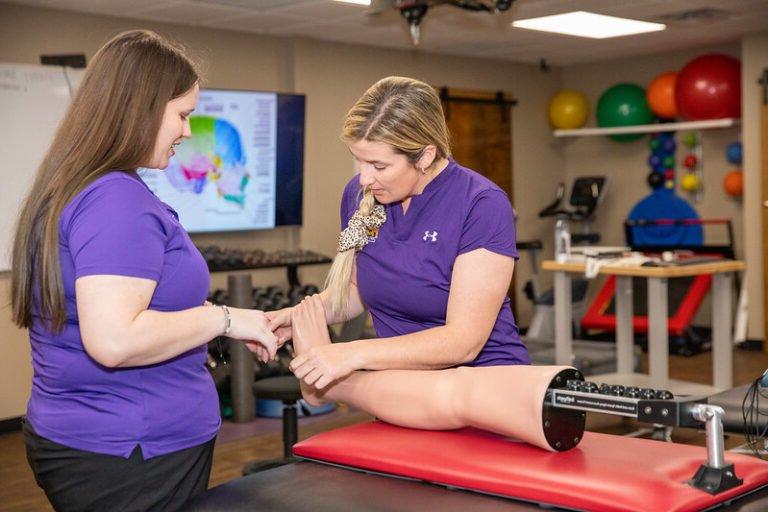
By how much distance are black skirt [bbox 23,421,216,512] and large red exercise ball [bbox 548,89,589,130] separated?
712cm

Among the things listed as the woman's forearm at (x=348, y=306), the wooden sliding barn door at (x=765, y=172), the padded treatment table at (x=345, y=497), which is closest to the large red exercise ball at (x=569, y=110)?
the wooden sliding barn door at (x=765, y=172)

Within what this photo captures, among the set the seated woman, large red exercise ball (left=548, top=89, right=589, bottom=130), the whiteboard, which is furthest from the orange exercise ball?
the seated woman

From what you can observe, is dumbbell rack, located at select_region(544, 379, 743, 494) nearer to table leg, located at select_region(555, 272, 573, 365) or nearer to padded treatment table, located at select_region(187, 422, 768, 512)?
padded treatment table, located at select_region(187, 422, 768, 512)

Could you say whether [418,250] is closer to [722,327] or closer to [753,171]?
[722,327]

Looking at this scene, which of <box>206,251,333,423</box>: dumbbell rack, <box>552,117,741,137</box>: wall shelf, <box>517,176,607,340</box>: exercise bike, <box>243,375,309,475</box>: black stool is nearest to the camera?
<box>243,375,309,475</box>: black stool

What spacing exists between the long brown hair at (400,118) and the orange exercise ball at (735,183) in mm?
6062

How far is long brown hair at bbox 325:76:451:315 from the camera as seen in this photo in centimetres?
180

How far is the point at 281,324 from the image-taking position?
1.95 meters

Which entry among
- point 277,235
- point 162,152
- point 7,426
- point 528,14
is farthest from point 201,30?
point 162,152

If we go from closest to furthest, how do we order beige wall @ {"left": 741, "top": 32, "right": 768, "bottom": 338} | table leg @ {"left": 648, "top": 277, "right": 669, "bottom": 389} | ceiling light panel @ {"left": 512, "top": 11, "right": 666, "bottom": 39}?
table leg @ {"left": 648, "top": 277, "right": 669, "bottom": 389}
ceiling light panel @ {"left": 512, "top": 11, "right": 666, "bottom": 39}
beige wall @ {"left": 741, "top": 32, "right": 768, "bottom": 338}

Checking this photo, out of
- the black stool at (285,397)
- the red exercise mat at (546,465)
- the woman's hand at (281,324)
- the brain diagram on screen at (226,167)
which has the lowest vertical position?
the black stool at (285,397)

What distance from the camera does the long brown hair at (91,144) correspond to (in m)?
1.48

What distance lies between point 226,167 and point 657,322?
2.74 meters

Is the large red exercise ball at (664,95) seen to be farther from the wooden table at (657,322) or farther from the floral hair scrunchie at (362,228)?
the floral hair scrunchie at (362,228)
